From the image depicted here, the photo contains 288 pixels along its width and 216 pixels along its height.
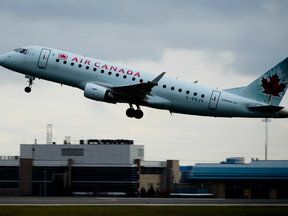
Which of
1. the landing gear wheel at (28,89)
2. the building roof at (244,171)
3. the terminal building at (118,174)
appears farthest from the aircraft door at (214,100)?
the building roof at (244,171)

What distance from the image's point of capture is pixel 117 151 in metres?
118

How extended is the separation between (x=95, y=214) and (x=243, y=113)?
20529 millimetres

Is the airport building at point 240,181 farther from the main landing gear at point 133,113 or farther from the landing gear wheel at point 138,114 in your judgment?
the main landing gear at point 133,113

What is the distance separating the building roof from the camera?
341 feet

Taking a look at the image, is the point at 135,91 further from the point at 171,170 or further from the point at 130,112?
the point at 171,170

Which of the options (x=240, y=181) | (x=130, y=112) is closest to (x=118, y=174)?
(x=240, y=181)

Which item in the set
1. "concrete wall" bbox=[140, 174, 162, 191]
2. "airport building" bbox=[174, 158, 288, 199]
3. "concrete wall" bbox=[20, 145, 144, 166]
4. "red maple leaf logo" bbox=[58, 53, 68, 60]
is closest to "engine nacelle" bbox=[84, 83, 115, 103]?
"red maple leaf logo" bbox=[58, 53, 68, 60]

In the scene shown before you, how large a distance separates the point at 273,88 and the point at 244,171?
5940cm

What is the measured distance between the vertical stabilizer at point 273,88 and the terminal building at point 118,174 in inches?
1917

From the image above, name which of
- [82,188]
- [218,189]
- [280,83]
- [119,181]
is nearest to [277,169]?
[218,189]

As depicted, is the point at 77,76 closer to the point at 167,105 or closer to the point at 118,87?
the point at 118,87

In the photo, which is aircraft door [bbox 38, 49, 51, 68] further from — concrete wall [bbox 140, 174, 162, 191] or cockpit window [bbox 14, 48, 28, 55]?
concrete wall [bbox 140, 174, 162, 191]

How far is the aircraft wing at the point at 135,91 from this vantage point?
46225 mm

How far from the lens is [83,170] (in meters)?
116
